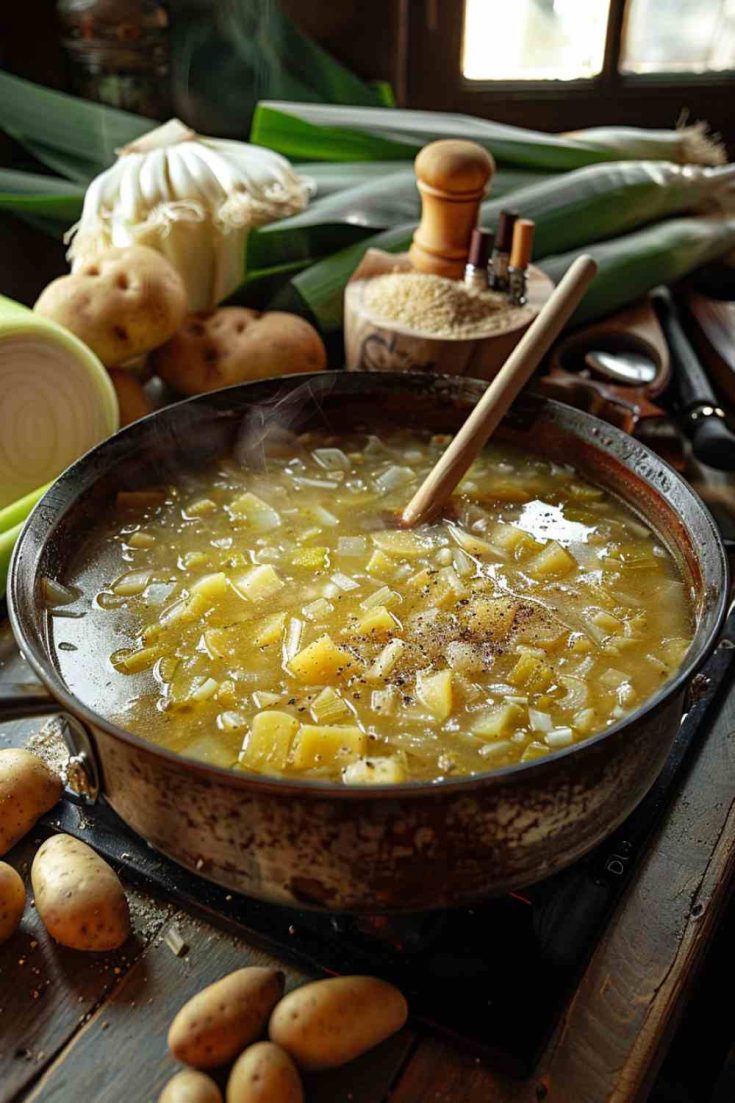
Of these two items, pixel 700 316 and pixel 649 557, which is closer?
pixel 649 557

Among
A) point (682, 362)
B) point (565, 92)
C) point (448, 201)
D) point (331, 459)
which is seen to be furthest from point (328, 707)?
point (565, 92)

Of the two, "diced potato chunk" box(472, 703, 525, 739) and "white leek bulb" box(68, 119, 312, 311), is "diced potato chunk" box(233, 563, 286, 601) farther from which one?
"white leek bulb" box(68, 119, 312, 311)

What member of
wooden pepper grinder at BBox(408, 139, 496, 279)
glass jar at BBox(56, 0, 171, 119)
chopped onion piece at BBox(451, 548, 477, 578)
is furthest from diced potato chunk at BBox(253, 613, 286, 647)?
glass jar at BBox(56, 0, 171, 119)

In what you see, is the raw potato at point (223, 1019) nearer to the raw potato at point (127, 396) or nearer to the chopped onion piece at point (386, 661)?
the chopped onion piece at point (386, 661)

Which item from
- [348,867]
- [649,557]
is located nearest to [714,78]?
[649,557]

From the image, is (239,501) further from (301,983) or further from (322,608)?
(301,983)

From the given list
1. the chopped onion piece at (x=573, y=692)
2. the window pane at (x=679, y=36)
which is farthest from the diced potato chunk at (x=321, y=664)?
the window pane at (x=679, y=36)
